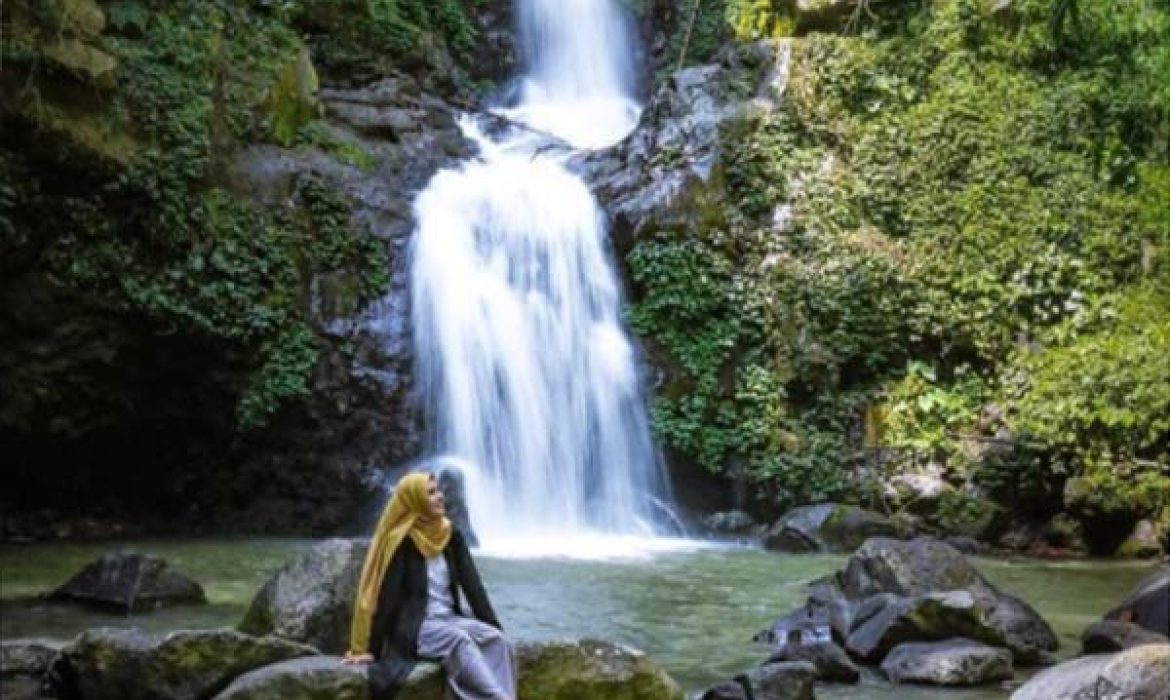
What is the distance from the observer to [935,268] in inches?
691

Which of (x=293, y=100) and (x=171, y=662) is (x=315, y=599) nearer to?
(x=171, y=662)

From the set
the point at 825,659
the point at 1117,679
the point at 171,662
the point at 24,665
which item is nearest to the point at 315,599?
the point at 171,662

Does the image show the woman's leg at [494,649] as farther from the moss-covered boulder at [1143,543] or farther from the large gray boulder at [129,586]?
the moss-covered boulder at [1143,543]

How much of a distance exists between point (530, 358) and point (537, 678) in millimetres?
10678

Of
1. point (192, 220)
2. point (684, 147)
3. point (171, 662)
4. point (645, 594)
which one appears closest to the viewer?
point (171, 662)

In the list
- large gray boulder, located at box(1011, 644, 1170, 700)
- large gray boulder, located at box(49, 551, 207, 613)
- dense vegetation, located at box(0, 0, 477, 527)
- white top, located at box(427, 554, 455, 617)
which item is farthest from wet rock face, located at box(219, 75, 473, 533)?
large gray boulder, located at box(1011, 644, 1170, 700)

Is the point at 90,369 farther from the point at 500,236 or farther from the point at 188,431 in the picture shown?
the point at 500,236

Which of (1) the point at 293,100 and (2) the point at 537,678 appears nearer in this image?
(2) the point at 537,678

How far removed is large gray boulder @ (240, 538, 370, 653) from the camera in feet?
25.1

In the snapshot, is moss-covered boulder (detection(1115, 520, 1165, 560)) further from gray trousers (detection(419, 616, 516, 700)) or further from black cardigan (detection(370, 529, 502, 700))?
black cardigan (detection(370, 529, 502, 700))

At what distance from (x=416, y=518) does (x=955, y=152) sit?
570 inches

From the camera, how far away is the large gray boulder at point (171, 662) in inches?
255

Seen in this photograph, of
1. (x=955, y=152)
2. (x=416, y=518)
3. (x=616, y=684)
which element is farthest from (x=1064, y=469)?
(x=416, y=518)

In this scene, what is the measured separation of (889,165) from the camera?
18578 mm
